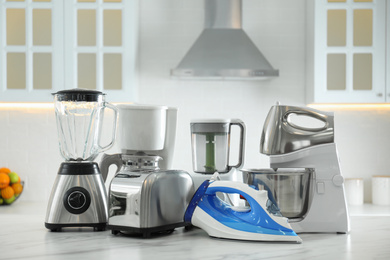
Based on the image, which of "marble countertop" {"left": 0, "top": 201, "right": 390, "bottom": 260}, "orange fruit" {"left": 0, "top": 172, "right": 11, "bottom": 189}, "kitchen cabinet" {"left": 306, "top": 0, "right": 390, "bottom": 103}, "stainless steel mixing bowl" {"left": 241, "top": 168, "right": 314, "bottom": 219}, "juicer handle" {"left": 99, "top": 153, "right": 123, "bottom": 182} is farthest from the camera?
"kitchen cabinet" {"left": 306, "top": 0, "right": 390, "bottom": 103}

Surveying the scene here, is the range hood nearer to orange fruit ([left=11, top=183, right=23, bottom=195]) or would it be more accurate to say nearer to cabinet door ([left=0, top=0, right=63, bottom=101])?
cabinet door ([left=0, top=0, right=63, bottom=101])

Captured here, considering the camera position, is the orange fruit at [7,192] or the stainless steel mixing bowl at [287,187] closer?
the stainless steel mixing bowl at [287,187]

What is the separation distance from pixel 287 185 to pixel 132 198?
17.2 inches

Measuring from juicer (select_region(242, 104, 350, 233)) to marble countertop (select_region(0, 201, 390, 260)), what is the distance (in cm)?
5

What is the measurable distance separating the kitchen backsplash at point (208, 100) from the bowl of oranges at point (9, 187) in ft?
A: 0.87

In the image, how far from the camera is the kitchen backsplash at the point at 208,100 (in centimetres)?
343

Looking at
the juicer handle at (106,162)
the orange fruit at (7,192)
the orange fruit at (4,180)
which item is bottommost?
the orange fruit at (7,192)

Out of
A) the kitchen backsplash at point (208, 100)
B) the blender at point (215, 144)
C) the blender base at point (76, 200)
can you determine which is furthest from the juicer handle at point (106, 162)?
the kitchen backsplash at point (208, 100)

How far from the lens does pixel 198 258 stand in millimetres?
1170

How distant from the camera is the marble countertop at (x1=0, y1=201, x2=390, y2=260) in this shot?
1.21m

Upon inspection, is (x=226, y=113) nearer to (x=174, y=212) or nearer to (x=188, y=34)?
(x=188, y=34)

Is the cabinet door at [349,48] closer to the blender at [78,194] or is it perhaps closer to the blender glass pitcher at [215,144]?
the blender glass pitcher at [215,144]

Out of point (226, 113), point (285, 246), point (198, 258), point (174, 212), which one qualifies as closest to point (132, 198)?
point (174, 212)

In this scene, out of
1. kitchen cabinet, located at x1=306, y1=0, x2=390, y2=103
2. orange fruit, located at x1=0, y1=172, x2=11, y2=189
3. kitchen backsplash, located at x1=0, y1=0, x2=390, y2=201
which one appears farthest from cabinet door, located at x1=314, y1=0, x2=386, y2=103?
orange fruit, located at x1=0, y1=172, x2=11, y2=189
